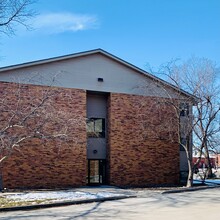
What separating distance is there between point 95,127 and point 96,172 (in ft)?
10.2

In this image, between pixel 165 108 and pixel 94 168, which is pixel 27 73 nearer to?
pixel 94 168

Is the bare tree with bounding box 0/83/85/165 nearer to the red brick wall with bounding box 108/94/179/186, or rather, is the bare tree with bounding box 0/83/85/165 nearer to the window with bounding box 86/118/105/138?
the window with bounding box 86/118/105/138

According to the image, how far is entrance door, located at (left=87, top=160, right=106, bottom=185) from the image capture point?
78.4ft

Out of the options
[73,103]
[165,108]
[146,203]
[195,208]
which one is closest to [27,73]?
[73,103]

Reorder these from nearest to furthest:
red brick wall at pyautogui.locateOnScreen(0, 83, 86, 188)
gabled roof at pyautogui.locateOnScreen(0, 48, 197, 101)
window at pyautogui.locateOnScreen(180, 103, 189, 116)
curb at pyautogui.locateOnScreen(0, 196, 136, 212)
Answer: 1. curb at pyautogui.locateOnScreen(0, 196, 136, 212)
2. red brick wall at pyautogui.locateOnScreen(0, 83, 86, 188)
3. gabled roof at pyautogui.locateOnScreen(0, 48, 197, 101)
4. window at pyautogui.locateOnScreen(180, 103, 189, 116)

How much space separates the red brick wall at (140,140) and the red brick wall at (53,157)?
2231 millimetres

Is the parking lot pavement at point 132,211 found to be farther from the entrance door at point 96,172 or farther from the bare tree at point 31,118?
the entrance door at point 96,172

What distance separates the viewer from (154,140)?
25.1m

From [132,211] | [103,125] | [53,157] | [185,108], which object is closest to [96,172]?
[103,125]

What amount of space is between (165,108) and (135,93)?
2.40m

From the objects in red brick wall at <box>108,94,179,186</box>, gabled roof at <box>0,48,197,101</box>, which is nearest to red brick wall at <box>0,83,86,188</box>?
gabled roof at <box>0,48,197,101</box>

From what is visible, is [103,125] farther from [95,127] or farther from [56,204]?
[56,204]

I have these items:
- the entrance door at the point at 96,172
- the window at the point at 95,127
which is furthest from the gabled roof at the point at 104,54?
the entrance door at the point at 96,172

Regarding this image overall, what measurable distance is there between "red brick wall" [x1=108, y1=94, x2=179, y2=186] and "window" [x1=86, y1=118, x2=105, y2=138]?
863mm
